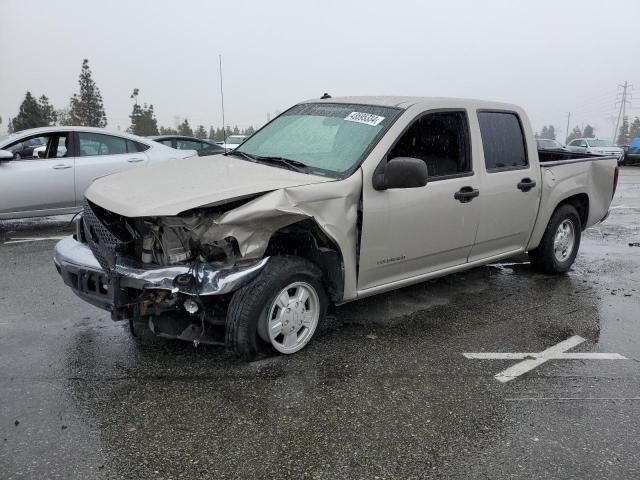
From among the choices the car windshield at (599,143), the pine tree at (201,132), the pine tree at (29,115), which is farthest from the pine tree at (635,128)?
the pine tree at (29,115)

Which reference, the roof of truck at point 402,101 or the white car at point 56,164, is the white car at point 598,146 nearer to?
the white car at point 56,164

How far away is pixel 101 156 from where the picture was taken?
845 cm

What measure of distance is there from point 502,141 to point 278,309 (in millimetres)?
2709

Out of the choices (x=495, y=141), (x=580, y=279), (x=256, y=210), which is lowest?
(x=580, y=279)

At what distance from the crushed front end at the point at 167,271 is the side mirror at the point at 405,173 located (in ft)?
3.44

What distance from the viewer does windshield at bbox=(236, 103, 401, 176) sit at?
407 centimetres

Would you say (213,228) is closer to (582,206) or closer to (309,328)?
(309,328)

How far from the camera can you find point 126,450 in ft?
9.18

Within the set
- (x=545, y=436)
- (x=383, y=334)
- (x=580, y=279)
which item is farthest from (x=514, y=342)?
(x=580, y=279)

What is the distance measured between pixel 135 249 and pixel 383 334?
193cm

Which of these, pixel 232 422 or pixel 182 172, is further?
pixel 182 172

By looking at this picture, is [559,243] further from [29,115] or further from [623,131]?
[623,131]

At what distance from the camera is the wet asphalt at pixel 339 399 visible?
273cm

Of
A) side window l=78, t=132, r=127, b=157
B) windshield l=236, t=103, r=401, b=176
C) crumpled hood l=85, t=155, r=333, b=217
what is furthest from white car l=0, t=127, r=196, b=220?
crumpled hood l=85, t=155, r=333, b=217
